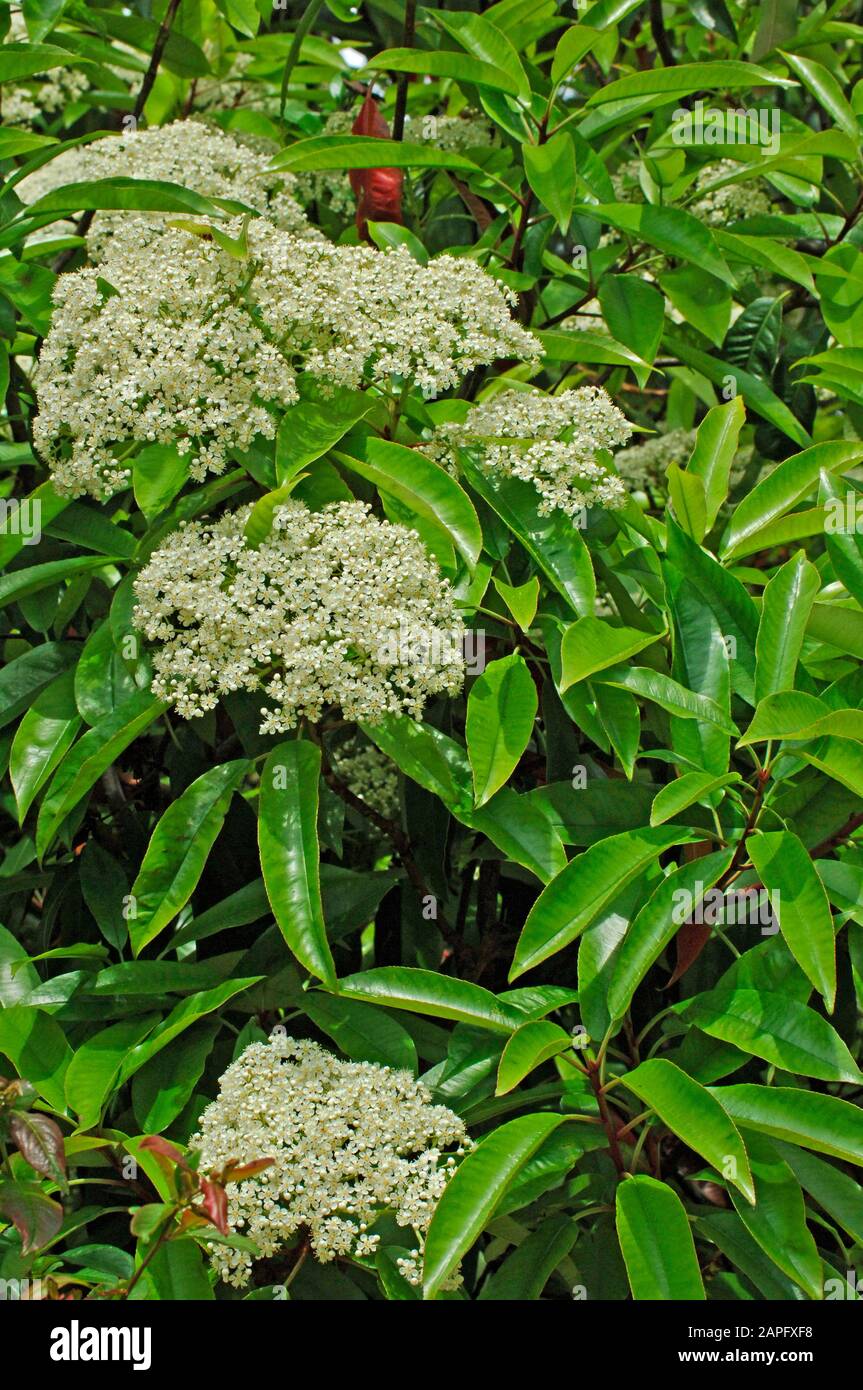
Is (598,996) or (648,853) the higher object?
(648,853)

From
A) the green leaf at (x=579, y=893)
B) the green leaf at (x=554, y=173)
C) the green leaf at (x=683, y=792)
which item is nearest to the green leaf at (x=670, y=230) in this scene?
the green leaf at (x=554, y=173)

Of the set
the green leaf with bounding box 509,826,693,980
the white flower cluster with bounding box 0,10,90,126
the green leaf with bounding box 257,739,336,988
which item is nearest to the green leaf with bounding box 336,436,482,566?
the green leaf with bounding box 257,739,336,988

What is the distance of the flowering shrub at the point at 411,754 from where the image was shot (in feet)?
6.74

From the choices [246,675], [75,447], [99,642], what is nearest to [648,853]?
[246,675]

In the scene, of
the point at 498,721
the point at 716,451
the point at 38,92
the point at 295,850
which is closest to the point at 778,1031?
the point at 498,721

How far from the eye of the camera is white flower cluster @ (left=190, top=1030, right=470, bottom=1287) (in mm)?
2002

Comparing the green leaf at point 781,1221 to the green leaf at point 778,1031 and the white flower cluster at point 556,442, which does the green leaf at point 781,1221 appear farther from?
the white flower cluster at point 556,442

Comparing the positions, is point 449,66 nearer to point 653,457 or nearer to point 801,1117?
point 653,457

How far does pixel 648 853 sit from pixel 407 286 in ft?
3.55

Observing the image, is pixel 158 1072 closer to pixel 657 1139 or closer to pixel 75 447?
pixel 657 1139

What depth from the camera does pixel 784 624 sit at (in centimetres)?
232

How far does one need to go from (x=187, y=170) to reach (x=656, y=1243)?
2.19 metres

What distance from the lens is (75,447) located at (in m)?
2.41

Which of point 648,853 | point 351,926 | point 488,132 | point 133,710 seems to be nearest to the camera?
point 648,853
